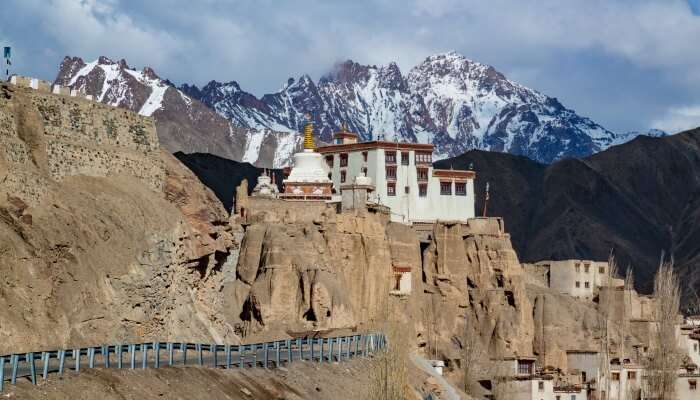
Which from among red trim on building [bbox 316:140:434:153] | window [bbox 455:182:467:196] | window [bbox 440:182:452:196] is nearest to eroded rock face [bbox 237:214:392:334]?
red trim on building [bbox 316:140:434:153]

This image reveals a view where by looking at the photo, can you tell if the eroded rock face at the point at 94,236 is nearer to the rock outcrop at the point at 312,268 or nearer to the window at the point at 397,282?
the rock outcrop at the point at 312,268

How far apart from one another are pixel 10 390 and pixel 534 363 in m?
79.2

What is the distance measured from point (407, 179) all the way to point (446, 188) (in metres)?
3.50

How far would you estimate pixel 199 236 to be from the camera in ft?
256

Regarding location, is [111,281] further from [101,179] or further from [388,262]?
[388,262]

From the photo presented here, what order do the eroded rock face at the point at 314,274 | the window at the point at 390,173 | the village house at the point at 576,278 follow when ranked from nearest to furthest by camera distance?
1. the eroded rock face at the point at 314,274
2. the window at the point at 390,173
3. the village house at the point at 576,278

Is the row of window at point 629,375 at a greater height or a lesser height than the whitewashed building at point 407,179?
lesser

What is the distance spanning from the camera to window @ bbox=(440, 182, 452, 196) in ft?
430

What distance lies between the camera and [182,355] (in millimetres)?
62906

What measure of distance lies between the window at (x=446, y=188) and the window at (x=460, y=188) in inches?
26.2

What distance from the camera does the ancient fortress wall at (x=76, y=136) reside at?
64.1 m

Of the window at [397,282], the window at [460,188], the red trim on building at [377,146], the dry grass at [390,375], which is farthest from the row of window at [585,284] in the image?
the dry grass at [390,375]

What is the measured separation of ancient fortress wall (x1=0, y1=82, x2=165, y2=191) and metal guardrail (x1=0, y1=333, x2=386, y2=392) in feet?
31.4

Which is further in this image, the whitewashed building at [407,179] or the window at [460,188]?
the window at [460,188]
